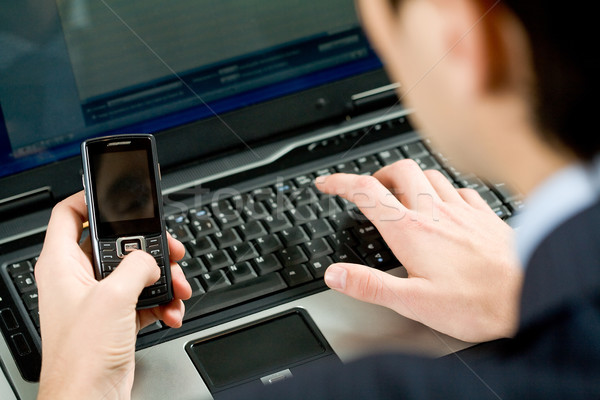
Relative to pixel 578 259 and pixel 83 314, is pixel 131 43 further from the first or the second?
pixel 578 259

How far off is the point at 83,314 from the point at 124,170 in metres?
0.20

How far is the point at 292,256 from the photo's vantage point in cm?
99

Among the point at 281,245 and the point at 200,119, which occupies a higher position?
the point at 200,119

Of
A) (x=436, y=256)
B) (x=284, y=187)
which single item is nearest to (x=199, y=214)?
(x=284, y=187)

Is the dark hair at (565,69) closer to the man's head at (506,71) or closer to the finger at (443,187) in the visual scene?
the man's head at (506,71)

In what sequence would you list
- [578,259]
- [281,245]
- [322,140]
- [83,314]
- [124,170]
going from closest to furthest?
1. [578,259]
2. [83,314]
3. [124,170]
4. [281,245]
5. [322,140]

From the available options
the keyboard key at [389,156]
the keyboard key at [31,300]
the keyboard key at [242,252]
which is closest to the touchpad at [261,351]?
the keyboard key at [242,252]

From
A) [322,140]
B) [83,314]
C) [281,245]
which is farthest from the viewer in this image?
[322,140]

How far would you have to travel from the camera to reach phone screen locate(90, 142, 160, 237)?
87 centimetres

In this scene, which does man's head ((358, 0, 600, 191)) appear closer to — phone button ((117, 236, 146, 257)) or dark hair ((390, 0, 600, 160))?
dark hair ((390, 0, 600, 160))

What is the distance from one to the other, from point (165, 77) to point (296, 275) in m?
0.35

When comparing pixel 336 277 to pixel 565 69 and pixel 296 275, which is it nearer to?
pixel 296 275

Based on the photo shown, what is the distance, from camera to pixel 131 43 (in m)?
1.01

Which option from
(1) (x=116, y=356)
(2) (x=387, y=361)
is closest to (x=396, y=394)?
(2) (x=387, y=361)
